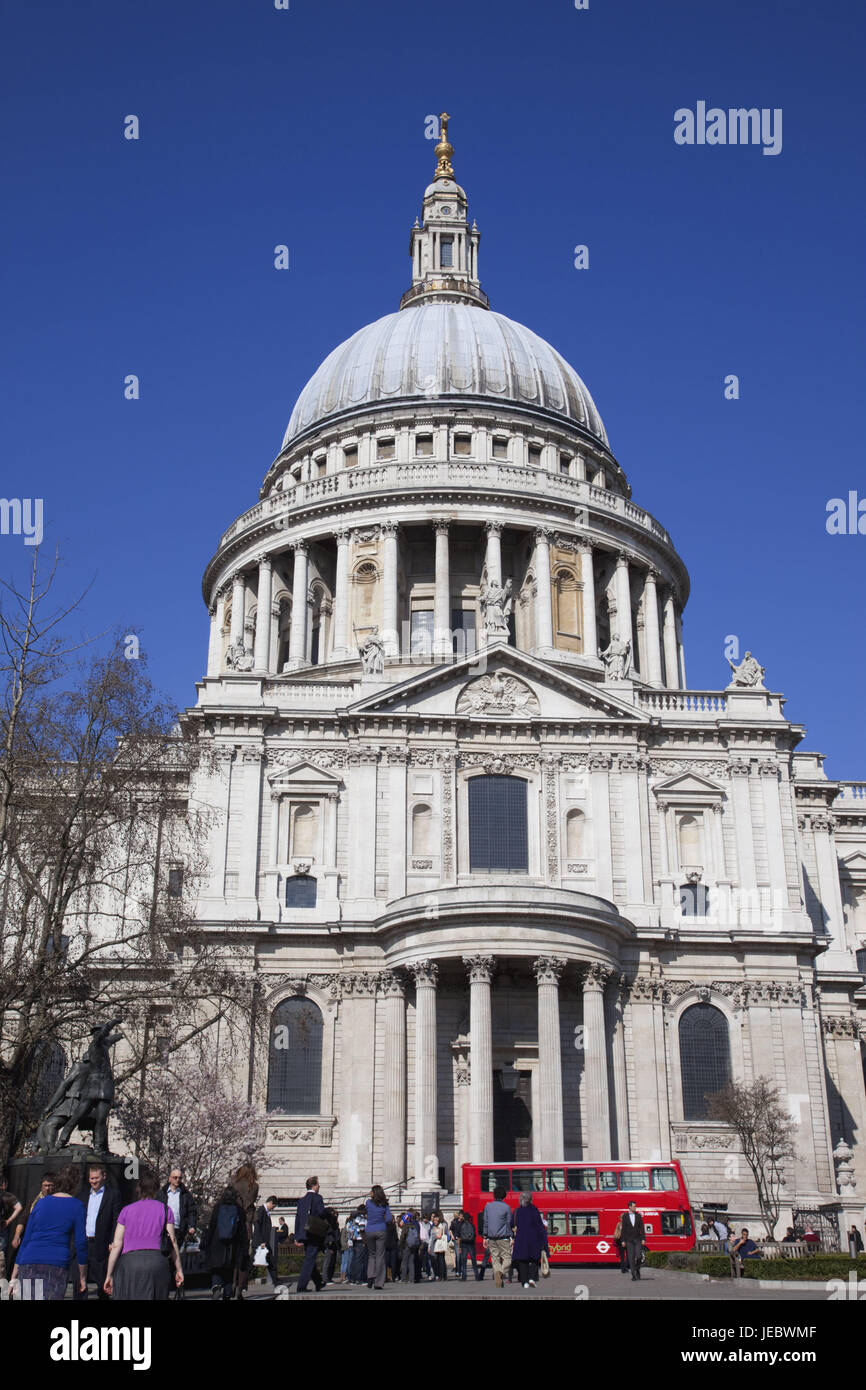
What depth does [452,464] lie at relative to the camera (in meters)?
71.1

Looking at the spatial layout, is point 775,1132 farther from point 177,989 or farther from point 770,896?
point 177,989

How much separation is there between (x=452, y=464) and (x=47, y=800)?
40090mm

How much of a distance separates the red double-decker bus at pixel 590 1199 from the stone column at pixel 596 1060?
5.42 meters

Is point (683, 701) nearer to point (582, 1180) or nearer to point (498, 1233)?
point (582, 1180)

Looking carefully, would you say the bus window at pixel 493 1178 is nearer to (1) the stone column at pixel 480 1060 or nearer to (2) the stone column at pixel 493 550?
(1) the stone column at pixel 480 1060

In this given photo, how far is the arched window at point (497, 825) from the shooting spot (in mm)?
52031

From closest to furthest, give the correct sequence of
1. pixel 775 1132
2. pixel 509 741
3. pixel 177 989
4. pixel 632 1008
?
pixel 177 989
pixel 775 1132
pixel 632 1008
pixel 509 741

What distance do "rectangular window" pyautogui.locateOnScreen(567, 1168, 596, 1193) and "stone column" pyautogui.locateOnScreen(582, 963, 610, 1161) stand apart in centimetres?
538

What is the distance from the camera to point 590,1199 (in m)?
38.8

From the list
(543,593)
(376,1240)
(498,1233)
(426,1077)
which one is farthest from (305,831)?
(376,1240)

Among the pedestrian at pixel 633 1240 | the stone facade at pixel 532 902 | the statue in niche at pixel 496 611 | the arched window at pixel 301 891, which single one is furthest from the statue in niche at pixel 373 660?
the pedestrian at pixel 633 1240
